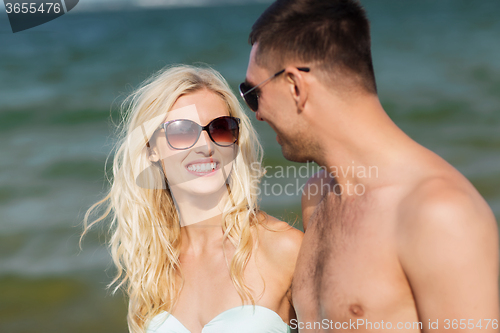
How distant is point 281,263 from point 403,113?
802cm

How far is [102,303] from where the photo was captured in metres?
5.55

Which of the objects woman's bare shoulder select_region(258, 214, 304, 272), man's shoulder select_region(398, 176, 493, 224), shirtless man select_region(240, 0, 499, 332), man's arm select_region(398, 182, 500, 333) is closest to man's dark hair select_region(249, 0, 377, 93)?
shirtless man select_region(240, 0, 499, 332)

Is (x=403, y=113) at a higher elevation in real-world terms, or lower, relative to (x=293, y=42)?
lower

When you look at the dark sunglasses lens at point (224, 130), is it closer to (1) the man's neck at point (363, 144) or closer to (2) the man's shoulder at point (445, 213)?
(1) the man's neck at point (363, 144)

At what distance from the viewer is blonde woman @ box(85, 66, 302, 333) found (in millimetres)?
2842

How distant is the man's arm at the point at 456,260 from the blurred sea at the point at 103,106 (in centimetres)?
365

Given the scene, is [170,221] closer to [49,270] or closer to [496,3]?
[49,270]

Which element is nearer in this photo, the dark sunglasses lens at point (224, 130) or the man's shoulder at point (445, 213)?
the man's shoulder at point (445, 213)

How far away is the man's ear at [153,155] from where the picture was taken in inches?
125

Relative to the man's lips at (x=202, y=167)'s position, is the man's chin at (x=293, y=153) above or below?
above

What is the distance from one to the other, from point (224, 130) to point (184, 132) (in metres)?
0.28

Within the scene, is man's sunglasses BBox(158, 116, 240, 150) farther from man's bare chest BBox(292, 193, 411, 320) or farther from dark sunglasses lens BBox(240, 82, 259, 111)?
man's bare chest BBox(292, 193, 411, 320)

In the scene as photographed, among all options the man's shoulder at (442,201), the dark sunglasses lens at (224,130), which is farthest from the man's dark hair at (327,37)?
the dark sunglasses lens at (224,130)

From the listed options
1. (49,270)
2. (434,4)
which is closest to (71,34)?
(49,270)
